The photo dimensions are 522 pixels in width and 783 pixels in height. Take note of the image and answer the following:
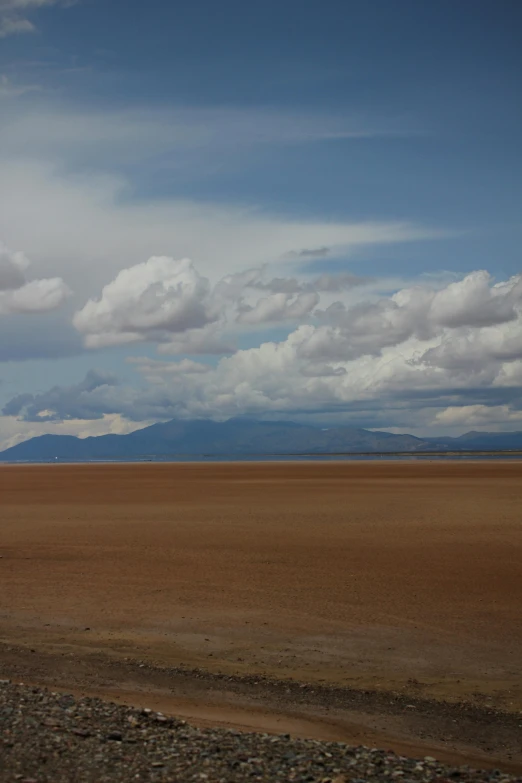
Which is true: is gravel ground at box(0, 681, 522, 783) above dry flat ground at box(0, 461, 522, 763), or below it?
above

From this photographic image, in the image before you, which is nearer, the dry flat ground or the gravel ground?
the gravel ground

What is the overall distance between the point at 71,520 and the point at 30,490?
22235mm

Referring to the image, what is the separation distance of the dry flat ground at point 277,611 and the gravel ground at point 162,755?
4.29 ft

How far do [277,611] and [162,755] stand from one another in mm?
8694

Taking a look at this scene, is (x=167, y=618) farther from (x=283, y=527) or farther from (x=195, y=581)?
(x=283, y=527)

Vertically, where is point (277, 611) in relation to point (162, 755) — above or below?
below

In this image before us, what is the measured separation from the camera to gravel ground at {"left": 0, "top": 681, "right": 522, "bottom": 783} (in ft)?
24.3

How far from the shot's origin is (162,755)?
7.89m

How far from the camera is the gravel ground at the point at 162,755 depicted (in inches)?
291

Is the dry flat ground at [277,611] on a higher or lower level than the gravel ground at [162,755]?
lower

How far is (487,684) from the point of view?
39.3ft

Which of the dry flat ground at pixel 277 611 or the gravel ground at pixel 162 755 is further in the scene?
the dry flat ground at pixel 277 611

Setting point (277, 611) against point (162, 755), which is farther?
point (277, 611)

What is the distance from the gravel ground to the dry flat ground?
51.5 inches
